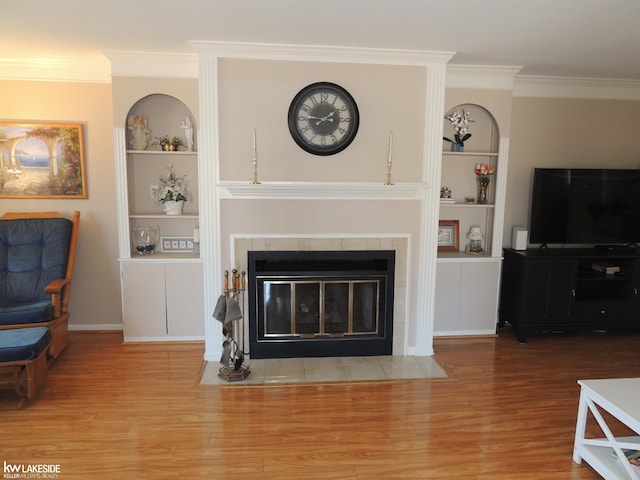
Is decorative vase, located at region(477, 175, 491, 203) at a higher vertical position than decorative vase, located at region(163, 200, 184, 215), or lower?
Answer: higher

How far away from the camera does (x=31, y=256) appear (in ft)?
13.0

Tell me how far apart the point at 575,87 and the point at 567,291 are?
6.53ft

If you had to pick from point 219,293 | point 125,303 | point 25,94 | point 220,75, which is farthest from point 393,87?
point 25,94

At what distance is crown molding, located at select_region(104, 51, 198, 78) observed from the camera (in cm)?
377

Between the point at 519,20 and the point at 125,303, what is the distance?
12.1 ft

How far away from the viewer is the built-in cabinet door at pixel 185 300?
13.3 feet

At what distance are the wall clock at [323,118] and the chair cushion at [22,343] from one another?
91.4 inches

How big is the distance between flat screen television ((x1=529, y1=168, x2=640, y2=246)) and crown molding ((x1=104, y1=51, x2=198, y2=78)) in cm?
331

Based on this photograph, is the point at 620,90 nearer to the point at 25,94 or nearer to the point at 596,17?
the point at 596,17

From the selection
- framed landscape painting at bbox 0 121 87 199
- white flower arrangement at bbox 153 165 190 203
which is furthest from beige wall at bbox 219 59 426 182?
framed landscape painting at bbox 0 121 87 199

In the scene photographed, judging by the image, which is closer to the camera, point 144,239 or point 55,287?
point 55,287

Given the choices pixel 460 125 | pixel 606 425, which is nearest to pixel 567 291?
pixel 460 125

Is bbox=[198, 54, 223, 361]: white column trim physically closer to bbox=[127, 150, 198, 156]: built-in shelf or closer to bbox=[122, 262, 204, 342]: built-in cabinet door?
bbox=[122, 262, 204, 342]: built-in cabinet door

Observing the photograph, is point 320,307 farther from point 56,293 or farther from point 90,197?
point 90,197
